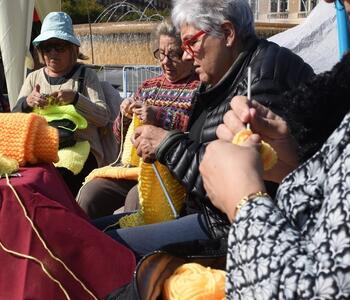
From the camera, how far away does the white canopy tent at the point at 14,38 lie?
5148 millimetres

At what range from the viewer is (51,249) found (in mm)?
1979

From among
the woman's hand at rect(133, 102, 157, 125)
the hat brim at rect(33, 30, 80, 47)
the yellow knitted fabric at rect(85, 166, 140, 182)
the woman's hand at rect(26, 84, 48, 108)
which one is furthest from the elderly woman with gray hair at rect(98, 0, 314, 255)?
the hat brim at rect(33, 30, 80, 47)

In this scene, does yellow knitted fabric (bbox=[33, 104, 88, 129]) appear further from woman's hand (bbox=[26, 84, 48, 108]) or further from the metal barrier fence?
the metal barrier fence

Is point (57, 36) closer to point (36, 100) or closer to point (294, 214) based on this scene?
point (36, 100)

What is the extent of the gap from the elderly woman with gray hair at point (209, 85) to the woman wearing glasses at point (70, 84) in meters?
1.29

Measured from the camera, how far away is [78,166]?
341 cm

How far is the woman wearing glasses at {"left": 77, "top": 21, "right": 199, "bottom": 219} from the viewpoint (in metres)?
3.08

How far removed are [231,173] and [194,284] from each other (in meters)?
0.47

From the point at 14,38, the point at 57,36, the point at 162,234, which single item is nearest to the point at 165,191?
the point at 162,234

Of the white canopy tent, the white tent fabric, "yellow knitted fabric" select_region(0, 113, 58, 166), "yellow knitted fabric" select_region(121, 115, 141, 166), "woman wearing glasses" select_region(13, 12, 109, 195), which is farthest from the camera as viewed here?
the white canopy tent

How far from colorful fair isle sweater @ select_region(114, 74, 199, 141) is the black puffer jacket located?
746 millimetres

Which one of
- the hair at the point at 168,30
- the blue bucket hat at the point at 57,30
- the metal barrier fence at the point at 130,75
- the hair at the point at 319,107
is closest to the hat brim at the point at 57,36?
the blue bucket hat at the point at 57,30

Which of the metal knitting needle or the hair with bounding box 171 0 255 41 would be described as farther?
the metal knitting needle

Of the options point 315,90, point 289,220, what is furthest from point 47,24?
point 289,220
